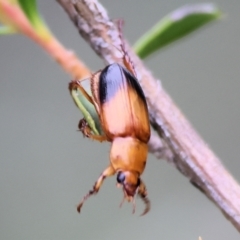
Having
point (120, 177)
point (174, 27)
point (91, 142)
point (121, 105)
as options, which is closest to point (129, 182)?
point (120, 177)

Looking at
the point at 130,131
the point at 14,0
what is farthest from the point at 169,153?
the point at 14,0

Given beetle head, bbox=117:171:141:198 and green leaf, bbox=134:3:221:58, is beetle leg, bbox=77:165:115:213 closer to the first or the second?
beetle head, bbox=117:171:141:198

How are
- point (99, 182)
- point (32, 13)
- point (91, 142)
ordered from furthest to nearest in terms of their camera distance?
point (91, 142) < point (32, 13) < point (99, 182)

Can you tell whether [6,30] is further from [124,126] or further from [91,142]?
[91,142]

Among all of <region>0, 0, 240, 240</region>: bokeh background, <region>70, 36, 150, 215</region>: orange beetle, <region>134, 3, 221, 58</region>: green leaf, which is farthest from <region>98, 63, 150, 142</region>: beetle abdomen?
<region>0, 0, 240, 240</region>: bokeh background

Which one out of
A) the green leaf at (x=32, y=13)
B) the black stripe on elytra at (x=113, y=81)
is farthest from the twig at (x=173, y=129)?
the green leaf at (x=32, y=13)

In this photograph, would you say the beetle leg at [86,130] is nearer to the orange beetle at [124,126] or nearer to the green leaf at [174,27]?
the orange beetle at [124,126]
